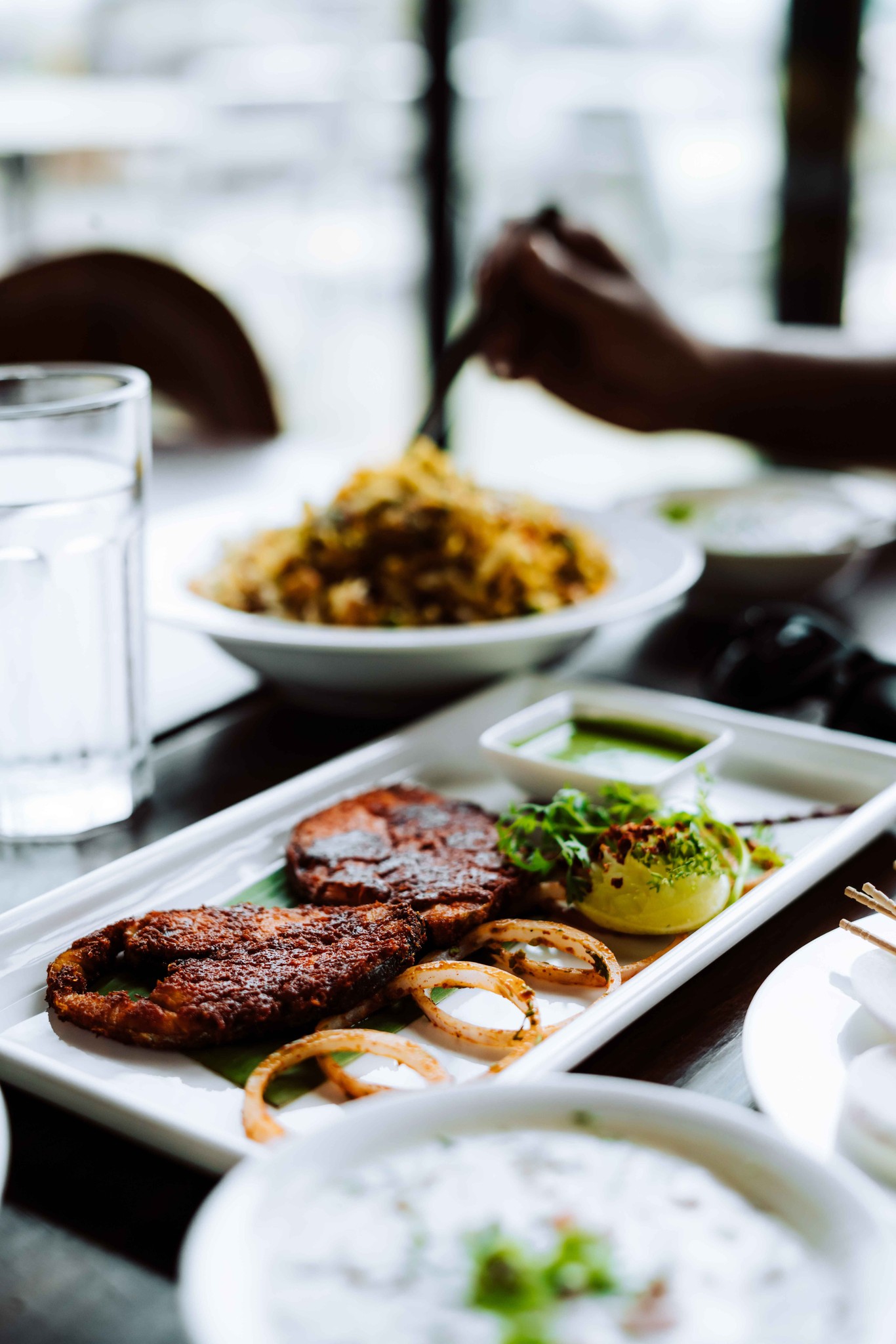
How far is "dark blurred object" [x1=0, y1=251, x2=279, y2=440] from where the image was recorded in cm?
324

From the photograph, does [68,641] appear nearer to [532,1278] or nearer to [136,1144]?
[136,1144]

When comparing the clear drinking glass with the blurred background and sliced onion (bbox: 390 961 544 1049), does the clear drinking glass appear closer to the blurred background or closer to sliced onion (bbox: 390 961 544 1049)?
sliced onion (bbox: 390 961 544 1049)

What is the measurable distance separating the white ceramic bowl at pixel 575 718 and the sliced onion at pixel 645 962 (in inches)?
7.7

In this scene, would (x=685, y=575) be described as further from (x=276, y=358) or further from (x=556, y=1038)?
(x=276, y=358)

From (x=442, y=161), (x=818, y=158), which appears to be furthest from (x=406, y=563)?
(x=442, y=161)

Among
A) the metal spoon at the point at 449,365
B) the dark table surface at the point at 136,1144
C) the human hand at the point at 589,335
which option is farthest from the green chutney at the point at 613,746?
the human hand at the point at 589,335

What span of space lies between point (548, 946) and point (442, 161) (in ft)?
18.4

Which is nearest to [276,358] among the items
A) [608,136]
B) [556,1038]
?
[608,136]

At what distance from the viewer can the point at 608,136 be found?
19.1 feet

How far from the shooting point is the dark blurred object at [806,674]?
1497 millimetres

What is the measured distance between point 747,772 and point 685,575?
34 cm

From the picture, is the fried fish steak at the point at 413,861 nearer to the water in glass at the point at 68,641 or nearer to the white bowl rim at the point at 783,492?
the water in glass at the point at 68,641

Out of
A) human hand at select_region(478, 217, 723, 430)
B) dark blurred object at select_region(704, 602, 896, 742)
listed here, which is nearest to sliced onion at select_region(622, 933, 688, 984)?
dark blurred object at select_region(704, 602, 896, 742)

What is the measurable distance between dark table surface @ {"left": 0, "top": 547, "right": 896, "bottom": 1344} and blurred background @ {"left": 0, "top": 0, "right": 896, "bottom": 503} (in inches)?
153
